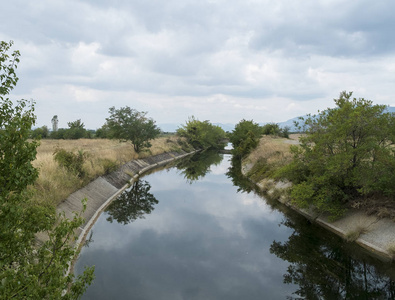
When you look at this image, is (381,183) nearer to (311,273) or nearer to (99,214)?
(311,273)

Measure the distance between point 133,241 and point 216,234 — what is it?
4.75m

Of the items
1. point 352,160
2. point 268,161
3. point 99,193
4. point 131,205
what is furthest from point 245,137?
point 352,160

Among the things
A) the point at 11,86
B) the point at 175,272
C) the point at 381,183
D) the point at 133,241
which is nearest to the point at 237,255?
the point at 175,272

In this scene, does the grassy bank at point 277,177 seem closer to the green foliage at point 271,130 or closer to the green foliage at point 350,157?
the green foliage at point 350,157

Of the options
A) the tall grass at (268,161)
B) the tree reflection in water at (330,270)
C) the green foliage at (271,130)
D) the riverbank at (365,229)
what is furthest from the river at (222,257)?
the green foliage at (271,130)

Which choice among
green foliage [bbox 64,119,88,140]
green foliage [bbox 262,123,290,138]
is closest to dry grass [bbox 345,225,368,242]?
green foliage [bbox 262,123,290,138]

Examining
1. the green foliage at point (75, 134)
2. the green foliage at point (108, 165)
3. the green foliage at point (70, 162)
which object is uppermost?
the green foliage at point (75, 134)

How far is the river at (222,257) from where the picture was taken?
10.8 m

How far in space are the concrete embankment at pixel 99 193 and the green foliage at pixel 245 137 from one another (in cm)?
1803

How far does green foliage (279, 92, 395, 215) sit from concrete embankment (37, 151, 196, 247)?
12.7 m

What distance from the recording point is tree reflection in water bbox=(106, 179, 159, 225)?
19.4 meters

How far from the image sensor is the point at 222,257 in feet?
44.8

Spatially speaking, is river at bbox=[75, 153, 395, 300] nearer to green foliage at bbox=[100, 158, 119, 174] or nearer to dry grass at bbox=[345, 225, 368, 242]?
dry grass at bbox=[345, 225, 368, 242]

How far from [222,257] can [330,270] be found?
473cm
